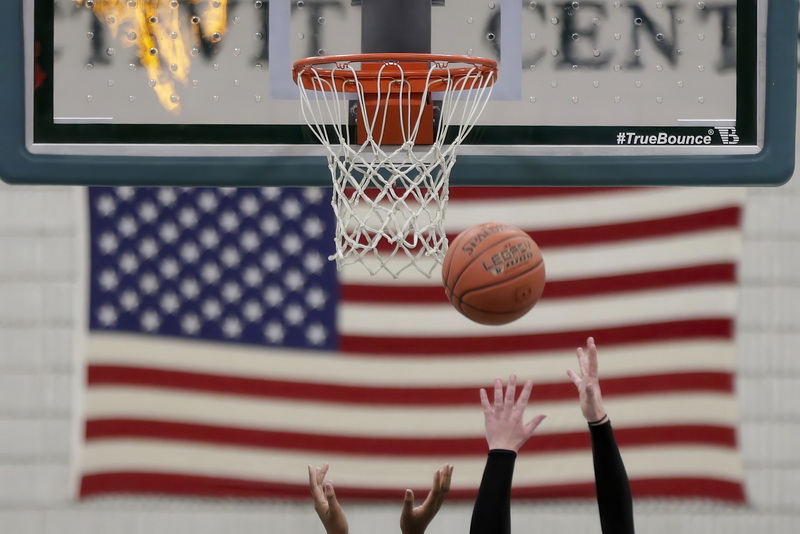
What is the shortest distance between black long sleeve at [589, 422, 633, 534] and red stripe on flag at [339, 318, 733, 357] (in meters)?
1.75

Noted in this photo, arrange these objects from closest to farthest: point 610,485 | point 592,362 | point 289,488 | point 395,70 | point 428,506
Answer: point 610,485 → point 592,362 → point 428,506 → point 395,70 → point 289,488

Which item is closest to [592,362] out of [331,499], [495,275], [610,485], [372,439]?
[610,485]

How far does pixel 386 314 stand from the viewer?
3230 millimetres

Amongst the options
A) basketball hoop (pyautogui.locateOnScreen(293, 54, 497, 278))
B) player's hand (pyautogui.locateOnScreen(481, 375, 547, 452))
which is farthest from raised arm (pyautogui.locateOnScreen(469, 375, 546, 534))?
basketball hoop (pyautogui.locateOnScreen(293, 54, 497, 278))

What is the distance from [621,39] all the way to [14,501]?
8.46 feet

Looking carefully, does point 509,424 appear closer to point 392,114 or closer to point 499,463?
point 499,463

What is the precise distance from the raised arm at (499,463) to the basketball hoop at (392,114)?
19.7 inches

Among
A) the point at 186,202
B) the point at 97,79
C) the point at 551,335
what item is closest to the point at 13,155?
the point at 97,79

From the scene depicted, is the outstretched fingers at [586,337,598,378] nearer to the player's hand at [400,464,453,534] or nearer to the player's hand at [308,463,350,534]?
the player's hand at [400,464,453,534]

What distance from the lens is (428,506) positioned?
168cm

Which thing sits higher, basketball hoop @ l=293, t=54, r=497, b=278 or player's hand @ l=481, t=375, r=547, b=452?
basketball hoop @ l=293, t=54, r=497, b=278

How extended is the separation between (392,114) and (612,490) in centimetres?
99

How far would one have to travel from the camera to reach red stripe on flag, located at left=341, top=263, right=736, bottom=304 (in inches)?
127

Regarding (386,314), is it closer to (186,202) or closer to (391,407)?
(391,407)
